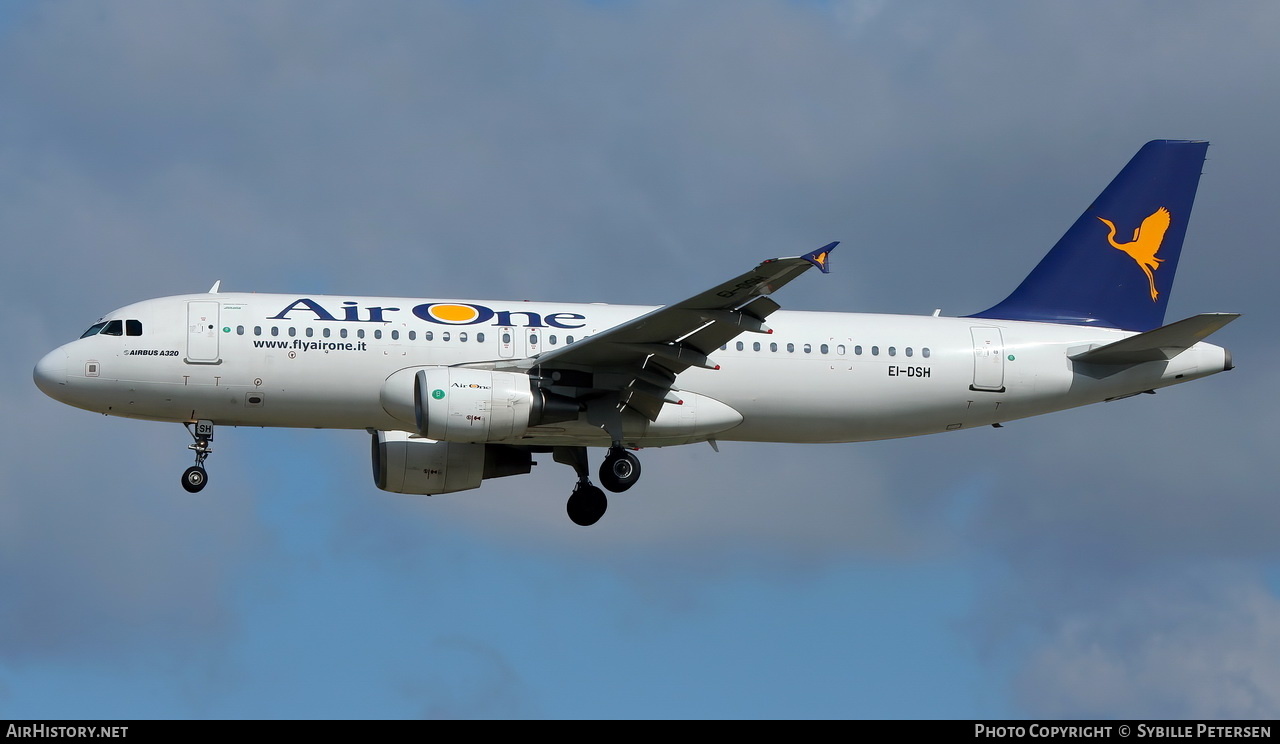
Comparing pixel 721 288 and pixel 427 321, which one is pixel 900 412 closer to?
pixel 721 288

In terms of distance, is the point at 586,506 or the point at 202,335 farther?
the point at 586,506

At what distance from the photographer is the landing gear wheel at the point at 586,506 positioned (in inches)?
1574

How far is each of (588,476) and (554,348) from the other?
4275 millimetres

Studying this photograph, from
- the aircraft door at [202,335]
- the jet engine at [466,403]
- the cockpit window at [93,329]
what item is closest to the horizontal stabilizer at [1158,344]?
the jet engine at [466,403]

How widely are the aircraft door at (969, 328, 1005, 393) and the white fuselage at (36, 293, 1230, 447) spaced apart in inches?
1.3

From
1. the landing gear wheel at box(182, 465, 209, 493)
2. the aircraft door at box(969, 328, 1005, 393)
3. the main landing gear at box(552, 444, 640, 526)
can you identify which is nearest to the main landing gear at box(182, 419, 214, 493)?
the landing gear wheel at box(182, 465, 209, 493)

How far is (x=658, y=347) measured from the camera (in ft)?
118

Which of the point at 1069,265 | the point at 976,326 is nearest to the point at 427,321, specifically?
the point at 976,326

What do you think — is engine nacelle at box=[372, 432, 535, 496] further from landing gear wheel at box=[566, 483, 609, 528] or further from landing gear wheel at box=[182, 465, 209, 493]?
landing gear wheel at box=[182, 465, 209, 493]

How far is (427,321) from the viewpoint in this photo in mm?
37125

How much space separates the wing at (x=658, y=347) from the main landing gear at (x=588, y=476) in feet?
3.88

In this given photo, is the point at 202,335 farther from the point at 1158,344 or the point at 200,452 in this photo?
the point at 1158,344

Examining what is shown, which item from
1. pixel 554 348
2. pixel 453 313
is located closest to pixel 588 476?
pixel 554 348

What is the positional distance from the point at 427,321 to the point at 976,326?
12.8 meters
